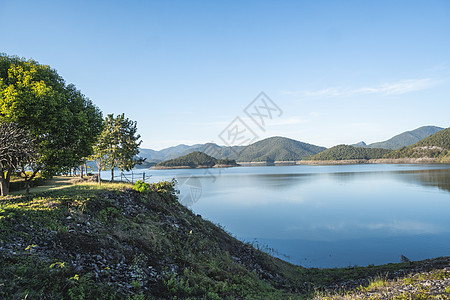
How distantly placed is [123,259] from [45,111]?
41.2 ft

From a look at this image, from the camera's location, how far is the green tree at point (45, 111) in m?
15.1

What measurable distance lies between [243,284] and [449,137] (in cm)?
26888

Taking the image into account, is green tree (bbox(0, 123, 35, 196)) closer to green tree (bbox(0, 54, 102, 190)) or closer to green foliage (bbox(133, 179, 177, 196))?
green tree (bbox(0, 54, 102, 190))

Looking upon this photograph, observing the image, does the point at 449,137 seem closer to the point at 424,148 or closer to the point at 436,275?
the point at 424,148

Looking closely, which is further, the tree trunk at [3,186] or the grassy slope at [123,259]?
the tree trunk at [3,186]

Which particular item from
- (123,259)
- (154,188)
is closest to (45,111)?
(154,188)

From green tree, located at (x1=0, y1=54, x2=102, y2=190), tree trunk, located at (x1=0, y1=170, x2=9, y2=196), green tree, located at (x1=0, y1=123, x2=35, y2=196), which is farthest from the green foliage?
tree trunk, located at (x1=0, y1=170, x2=9, y2=196)

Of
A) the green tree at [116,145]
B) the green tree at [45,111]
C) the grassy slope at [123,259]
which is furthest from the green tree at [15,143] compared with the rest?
the green tree at [116,145]

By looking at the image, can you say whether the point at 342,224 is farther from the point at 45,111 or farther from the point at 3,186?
the point at 3,186

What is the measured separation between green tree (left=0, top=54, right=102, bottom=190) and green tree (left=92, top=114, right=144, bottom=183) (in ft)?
55.1

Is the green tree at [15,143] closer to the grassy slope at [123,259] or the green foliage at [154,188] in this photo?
the grassy slope at [123,259]

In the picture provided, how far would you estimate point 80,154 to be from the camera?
69.1ft

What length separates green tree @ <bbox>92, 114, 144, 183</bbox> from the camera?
3697 cm

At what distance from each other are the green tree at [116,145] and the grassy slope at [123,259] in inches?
834
